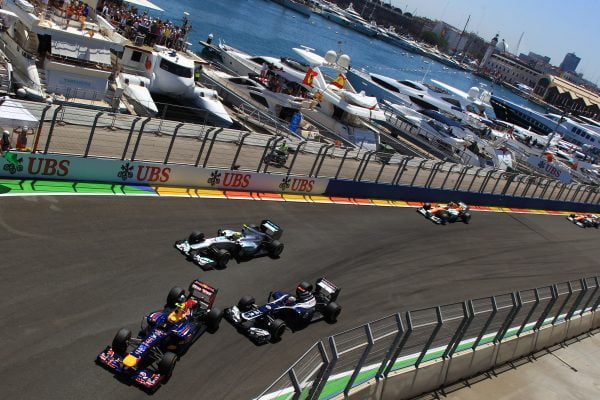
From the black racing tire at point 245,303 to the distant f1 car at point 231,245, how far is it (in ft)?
7.05

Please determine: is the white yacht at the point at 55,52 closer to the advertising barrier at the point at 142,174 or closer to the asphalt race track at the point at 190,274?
the advertising barrier at the point at 142,174

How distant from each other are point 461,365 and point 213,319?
5.94 metres

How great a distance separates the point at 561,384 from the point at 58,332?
1268 cm

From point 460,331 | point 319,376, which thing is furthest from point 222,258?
point 319,376

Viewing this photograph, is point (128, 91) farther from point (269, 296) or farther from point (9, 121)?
point (269, 296)

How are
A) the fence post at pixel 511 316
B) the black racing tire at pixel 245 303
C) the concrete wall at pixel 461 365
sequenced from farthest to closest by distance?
the fence post at pixel 511 316, the black racing tire at pixel 245 303, the concrete wall at pixel 461 365

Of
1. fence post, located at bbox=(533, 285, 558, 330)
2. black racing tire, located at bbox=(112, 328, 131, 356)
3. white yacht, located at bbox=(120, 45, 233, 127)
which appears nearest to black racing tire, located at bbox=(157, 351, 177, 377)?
black racing tire, located at bbox=(112, 328, 131, 356)

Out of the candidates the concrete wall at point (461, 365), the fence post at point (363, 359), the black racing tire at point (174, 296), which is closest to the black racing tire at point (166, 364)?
the black racing tire at point (174, 296)

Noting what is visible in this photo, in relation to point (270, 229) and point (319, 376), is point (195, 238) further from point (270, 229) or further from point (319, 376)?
point (319, 376)

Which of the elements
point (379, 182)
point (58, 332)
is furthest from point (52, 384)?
point (379, 182)

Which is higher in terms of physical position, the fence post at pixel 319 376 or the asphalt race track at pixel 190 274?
the fence post at pixel 319 376

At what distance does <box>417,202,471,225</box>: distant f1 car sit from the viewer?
89.5 feet

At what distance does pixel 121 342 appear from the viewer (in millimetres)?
11055

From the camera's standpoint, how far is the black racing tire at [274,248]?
58.0 ft
